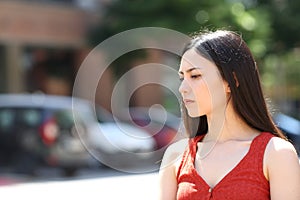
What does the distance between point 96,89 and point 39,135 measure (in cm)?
622

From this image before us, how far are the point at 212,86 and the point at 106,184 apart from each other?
2.59 meters

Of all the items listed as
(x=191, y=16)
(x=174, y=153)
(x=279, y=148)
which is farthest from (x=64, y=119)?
(x=279, y=148)

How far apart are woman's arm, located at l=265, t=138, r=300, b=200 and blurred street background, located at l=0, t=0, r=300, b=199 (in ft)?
6.80

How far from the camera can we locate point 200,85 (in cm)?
240

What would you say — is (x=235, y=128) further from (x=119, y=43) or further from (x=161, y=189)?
(x=119, y=43)

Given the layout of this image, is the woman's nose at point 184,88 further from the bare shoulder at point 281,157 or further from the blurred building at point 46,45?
the blurred building at point 46,45

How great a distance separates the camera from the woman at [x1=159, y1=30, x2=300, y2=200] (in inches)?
88.7

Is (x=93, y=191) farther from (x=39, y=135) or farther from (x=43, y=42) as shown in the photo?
(x=43, y=42)

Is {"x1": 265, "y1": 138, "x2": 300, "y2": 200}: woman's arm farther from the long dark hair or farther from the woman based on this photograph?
the long dark hair

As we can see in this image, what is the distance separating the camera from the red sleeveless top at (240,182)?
2256mm

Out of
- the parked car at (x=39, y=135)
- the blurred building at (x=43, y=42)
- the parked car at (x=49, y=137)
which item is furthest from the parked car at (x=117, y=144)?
the blurred building at (x=43, y=42)

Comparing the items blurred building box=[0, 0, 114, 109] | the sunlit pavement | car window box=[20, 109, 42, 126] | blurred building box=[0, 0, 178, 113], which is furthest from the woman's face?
blurred building box=[0, 0, 114, 109]

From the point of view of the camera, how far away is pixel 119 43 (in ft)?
50.1

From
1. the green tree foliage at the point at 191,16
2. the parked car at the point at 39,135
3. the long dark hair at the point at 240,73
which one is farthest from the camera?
the green tree foliage at the point at 191,16
